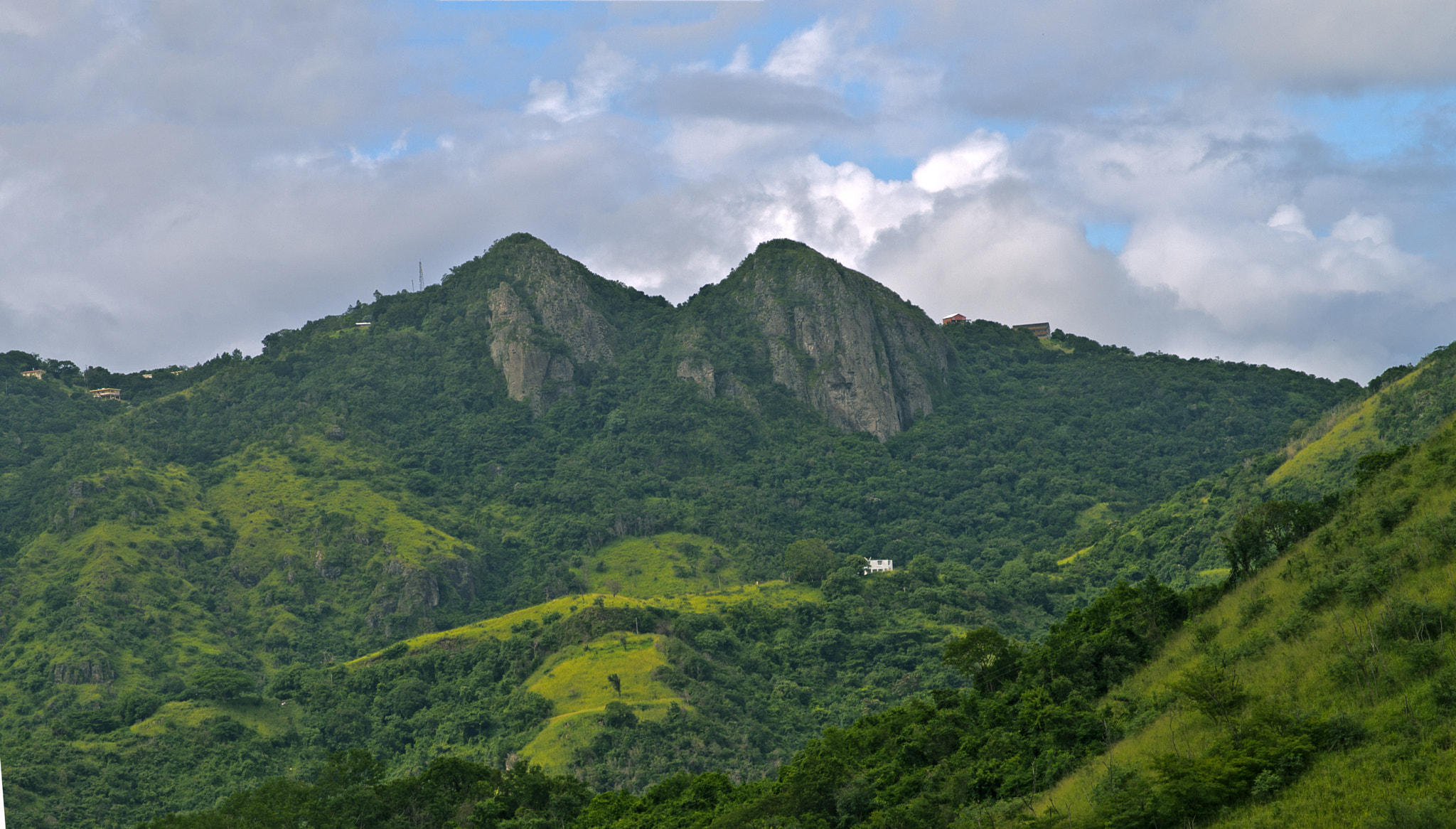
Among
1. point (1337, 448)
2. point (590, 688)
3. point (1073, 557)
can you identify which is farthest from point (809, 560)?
point (1337, 448)

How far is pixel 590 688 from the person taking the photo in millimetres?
120000

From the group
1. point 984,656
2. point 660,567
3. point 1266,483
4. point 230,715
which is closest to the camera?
point 984,656

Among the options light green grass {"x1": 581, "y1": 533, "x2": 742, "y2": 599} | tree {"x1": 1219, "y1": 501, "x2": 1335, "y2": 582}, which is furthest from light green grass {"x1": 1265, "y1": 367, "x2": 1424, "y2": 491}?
tree {"x1": 1219, "y1": 501, "x2": 1335, "y2": 582}

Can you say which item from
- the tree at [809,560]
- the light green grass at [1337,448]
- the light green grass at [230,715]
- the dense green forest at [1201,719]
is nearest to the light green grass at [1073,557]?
the light green grass at [1337,448]

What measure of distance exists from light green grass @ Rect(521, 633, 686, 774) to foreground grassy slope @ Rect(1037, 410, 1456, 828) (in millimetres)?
62569

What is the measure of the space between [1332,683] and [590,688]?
84591mm

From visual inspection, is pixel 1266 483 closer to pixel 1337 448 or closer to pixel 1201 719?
pixel 1337 448

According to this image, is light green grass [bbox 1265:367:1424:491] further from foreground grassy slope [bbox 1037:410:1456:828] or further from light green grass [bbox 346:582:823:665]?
foreground grassy slope [bbox 1037:410:1456:828]

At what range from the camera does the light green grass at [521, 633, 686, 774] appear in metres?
110

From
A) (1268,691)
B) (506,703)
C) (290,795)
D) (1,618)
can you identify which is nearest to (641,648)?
(506,703)

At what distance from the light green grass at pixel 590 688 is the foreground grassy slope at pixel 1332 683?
62569mm

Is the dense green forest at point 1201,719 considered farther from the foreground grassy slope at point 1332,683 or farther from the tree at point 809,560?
the tree at point 809,560

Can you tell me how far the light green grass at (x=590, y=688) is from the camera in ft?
361

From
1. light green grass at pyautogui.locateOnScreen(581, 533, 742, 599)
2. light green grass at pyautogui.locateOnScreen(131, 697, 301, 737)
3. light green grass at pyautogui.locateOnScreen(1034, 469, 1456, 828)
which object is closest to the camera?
light green grass at pyautogui.locateOnScreen(1034, 469, 1456, 828)
